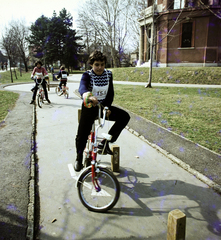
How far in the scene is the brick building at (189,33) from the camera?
23.6m

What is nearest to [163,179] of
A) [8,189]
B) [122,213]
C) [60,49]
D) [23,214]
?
[122,213]

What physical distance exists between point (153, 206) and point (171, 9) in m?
25.6

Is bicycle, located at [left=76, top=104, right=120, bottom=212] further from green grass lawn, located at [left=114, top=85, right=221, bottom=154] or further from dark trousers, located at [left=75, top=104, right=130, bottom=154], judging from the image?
green grass lawn, located at [left=114, top=85, right=221, bottom=154]

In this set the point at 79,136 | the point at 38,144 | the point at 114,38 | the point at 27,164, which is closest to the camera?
the point at 79,136

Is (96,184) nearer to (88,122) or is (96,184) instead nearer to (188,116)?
(88,122)

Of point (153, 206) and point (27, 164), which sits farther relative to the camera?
point (27, 164)

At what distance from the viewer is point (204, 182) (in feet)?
12.3

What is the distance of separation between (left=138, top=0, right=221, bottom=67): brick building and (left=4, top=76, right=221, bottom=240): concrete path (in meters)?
21.8

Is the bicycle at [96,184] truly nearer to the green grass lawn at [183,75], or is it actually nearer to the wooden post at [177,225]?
the wooden post at [177,225]

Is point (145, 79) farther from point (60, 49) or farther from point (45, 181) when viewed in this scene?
point (60, 49)

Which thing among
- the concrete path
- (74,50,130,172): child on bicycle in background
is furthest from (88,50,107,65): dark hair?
the concrete path

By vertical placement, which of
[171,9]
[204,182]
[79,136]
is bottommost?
[204,182]

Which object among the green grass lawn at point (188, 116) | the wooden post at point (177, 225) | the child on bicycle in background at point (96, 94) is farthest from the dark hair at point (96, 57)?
the green grass lawn at point (188, 116)

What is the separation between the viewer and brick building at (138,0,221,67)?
77.3 ft
